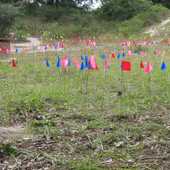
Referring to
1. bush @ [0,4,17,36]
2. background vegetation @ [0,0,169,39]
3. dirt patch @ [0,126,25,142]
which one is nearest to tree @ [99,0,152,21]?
background vegetation @ [0,0,169,39]

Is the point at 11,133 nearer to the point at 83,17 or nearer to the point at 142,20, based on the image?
the point at 142,20

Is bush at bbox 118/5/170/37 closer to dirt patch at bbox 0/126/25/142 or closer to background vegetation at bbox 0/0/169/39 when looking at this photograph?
background vegetation at bbox 0/0/169/39

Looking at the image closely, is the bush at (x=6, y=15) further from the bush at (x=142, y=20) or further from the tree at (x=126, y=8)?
the tree at (x=126, y=8)

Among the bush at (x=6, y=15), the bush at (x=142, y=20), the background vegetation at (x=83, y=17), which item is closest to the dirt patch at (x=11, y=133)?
the bush at (x=6, y=15)

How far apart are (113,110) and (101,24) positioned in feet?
91.0

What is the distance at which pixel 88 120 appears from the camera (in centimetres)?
704

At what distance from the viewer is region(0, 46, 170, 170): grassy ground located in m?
5.21

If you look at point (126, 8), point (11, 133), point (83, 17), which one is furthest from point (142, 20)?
point (11, 133)

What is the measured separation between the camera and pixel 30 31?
109ft

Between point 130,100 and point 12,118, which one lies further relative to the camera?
point 130,100

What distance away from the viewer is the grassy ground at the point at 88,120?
521cm

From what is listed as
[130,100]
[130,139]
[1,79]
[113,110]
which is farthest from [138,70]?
[130,139]

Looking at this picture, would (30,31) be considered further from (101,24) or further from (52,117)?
(52,117)

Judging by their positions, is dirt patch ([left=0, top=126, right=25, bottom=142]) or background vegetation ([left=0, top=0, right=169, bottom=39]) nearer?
dirt patch ([left=0, top=126, right=25, bottom=142])
